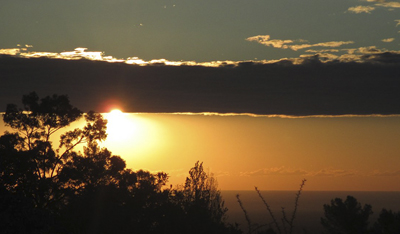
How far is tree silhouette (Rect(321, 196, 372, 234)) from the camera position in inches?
2532

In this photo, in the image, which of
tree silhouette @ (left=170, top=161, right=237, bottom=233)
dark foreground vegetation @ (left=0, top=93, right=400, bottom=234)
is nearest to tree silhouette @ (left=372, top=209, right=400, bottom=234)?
dark foreground vegetation @ (left=0, top=93, right=400, bottom=234)

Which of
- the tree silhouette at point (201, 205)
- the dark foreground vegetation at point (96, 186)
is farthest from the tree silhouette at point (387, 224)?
the tree silhouette at point (201, 205)

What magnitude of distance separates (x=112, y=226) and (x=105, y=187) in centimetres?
591

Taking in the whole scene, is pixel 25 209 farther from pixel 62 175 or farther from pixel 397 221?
pixel 397 221

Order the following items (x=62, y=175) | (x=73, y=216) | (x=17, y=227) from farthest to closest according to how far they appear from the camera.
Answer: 1. (x=62, y=175)
2. (x=73, y=216)
3. (x=17, y=227)

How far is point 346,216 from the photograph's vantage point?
66.4 m

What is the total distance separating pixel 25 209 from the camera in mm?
19531

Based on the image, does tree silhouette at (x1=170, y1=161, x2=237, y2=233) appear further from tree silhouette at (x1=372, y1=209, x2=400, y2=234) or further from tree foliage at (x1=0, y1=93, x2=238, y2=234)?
tree silhouette at (x1=372, y1=209, x2=400, y2=234)

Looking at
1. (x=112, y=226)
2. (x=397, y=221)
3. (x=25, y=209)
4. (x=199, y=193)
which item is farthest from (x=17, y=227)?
(x=397, y=221)

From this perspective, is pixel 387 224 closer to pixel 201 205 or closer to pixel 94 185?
pixel 201 205

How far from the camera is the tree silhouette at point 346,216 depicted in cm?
6431

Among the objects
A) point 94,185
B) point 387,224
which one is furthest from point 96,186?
point 387,224

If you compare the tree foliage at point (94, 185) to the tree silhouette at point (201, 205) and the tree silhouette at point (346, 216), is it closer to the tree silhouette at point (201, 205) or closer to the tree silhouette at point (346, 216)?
the tree silhouette at point (201, 205)

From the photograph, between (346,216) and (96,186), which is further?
(346,216)
